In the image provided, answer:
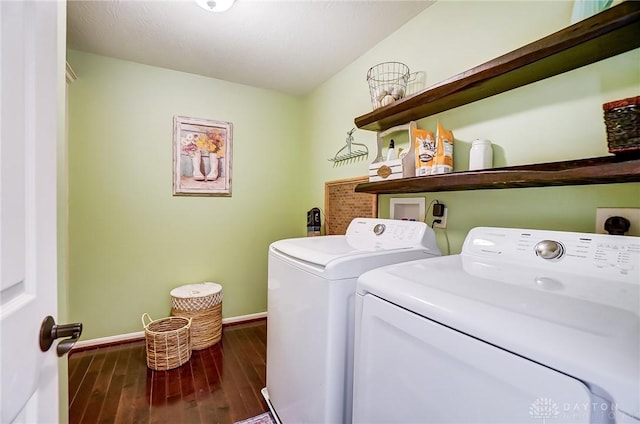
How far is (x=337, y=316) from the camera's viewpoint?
1.04 meters

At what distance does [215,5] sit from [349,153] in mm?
1300

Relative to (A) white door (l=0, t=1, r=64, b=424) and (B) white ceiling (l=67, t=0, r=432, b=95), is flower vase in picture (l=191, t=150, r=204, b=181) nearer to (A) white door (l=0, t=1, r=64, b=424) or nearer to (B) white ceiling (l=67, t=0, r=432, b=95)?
(B) white ceiling (l=67, t=0, r=432, b=95)

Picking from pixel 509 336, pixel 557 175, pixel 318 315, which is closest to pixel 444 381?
→ pixel 509 336

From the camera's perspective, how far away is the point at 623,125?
0.75m

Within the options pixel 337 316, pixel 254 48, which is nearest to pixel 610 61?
pixel 337 316

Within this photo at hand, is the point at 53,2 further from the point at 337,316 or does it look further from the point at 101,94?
the point at 101,94

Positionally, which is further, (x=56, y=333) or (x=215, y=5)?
(x=215, y=5)

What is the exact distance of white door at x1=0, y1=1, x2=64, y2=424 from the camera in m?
0.43

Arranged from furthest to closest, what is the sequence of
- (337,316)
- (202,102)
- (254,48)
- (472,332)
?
(202,102)
(254,48)
(337,316)
(472,332)

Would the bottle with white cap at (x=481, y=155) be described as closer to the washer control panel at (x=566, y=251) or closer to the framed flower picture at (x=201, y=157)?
the washer control panel at (x=566, y=251)

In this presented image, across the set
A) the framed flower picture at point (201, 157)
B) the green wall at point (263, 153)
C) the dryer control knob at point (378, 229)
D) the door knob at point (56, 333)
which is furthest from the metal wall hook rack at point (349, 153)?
the door knob at point (56, 333)

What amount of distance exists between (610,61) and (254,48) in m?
2.00

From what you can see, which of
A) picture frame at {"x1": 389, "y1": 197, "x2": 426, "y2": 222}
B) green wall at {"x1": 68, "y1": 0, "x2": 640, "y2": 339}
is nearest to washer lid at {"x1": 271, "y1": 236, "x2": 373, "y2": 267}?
picture frame at {"x1": 389, "y1": 197, "x2": 426, "y2": 222}

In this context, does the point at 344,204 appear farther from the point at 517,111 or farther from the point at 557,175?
the point at 557,175
